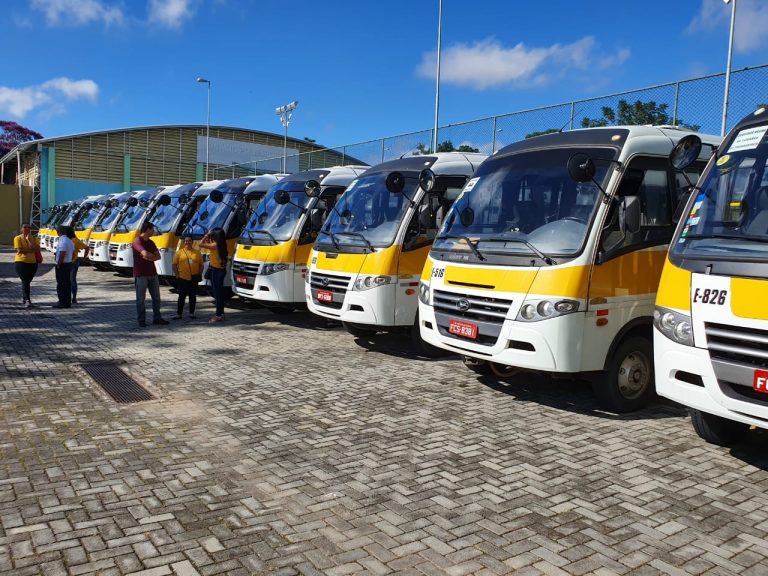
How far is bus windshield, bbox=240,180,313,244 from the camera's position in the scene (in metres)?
11.9

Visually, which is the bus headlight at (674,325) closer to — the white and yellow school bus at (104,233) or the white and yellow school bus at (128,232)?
the white and yellow school bus at (128,232)

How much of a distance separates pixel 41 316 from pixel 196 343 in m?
4.34

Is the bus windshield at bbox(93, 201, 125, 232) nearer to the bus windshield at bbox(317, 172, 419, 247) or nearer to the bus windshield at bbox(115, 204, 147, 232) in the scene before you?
the bus windshield at bbox(115, 204, 147, 232)

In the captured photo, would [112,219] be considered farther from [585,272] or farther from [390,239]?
[585,272]

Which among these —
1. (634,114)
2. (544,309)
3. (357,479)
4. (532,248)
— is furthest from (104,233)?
(357,479)

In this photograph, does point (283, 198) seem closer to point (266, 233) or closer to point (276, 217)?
point (276, 217)

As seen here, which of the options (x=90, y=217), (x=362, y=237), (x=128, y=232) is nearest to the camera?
(x=362, y=237)

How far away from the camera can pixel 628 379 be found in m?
6.55

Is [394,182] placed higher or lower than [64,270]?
higher

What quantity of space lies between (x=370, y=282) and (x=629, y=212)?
3846 millimetres

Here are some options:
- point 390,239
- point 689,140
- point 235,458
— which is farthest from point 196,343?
point 689,140

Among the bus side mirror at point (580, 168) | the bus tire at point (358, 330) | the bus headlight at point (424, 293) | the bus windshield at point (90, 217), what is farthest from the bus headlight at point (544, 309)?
the bus windshield at point (90, 217)

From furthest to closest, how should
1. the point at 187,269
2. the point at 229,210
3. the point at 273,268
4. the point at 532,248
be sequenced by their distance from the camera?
1. the point at 229,210
2. the point at 187,269
3. the point at 273,268
4. the point at 532,248

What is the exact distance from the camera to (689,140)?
5.98 m
